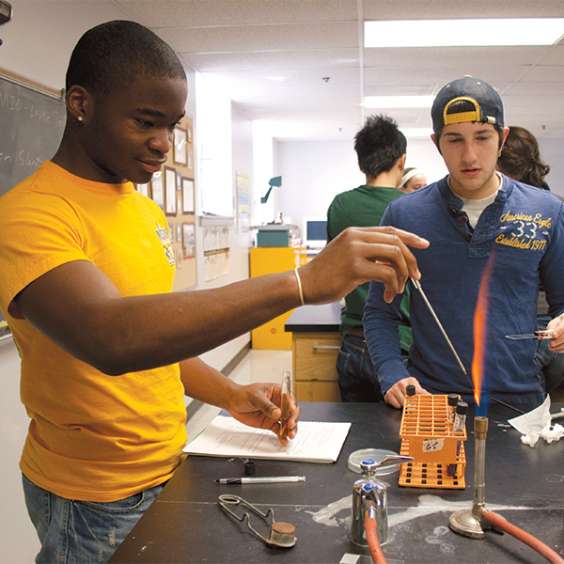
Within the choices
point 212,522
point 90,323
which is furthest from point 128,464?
point 90,323

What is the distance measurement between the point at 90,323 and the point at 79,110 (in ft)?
1.42

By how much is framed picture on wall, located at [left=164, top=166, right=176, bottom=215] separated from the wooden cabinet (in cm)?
162

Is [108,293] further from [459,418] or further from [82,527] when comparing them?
[459,418]

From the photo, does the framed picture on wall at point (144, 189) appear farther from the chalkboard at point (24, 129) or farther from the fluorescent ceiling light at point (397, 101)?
the fluorescent ceiling light at point (397, 101)

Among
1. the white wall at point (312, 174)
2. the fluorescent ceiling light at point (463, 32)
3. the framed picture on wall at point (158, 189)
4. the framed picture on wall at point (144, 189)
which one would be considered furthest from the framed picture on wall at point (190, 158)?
the white wall at point (312, 174)

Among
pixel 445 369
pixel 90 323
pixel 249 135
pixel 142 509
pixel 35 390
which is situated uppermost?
pixel 249 135

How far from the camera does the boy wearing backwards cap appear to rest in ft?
5.35

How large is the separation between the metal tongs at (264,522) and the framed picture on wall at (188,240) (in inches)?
137

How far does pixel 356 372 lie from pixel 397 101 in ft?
14.4

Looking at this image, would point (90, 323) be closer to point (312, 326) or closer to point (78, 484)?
point (78, 484)

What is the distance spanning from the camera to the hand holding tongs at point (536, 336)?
1468 mm

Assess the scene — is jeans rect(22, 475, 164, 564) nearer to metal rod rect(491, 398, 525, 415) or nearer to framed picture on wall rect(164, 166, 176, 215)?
metal rod rect(491, 398, 525, 415)

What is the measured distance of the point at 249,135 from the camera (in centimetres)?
709

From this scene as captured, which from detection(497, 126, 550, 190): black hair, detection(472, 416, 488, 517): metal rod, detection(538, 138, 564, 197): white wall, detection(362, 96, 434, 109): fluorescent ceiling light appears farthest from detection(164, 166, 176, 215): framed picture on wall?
detection(538, 138, 564, 197): white wall
